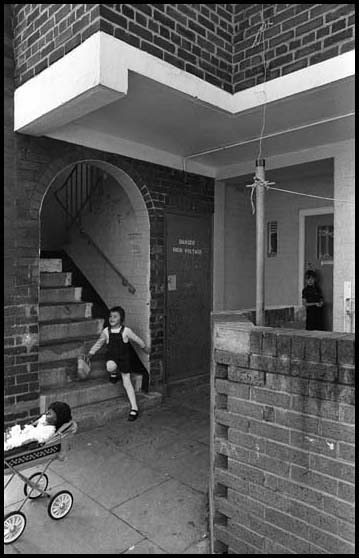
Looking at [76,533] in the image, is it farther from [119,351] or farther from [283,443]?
[119,351]

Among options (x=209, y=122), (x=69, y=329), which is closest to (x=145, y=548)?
(x=69, y=329)

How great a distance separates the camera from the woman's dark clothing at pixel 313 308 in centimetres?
632

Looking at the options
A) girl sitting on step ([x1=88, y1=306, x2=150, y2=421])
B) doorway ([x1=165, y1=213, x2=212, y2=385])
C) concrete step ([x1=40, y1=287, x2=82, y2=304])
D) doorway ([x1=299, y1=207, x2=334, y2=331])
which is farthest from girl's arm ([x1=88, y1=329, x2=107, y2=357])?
doorway ([x1=299, y1=207, x2=334, y2=331])

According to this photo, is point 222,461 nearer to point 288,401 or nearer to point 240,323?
point 288,401

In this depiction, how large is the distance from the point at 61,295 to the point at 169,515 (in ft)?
11.9

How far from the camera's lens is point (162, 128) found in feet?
15.6

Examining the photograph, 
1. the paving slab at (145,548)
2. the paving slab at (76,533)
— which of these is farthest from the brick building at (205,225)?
the paving slab at (76,533)

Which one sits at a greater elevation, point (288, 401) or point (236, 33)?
point (236, 33)

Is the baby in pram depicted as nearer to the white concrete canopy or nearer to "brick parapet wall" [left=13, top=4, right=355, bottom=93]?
the white concrete canopy

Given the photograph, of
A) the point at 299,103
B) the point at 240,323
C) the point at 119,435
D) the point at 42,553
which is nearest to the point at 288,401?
the point at 240,323

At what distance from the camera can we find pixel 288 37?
13.0ft

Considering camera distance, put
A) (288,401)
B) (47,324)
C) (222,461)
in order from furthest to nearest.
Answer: (47,324), (222,461), (288,401)

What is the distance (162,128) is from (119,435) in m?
3.48

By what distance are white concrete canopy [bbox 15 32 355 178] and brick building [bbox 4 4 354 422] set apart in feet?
0.06
